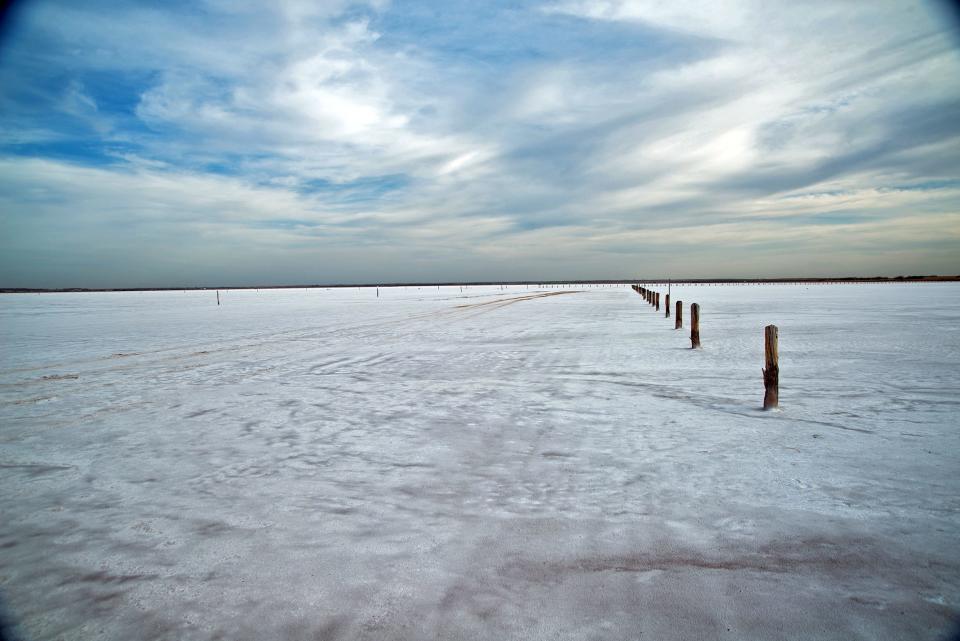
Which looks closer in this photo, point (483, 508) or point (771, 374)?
point (483, 508)

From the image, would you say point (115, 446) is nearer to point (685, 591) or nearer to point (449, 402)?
point (449, 402)

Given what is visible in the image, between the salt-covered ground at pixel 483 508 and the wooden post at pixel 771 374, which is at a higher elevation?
the wooden post at pixel 771 374

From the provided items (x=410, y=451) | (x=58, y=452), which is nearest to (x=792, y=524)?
(x=410, y=451)

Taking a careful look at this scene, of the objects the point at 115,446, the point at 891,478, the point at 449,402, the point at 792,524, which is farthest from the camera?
the point at 449,402

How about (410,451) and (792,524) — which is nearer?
(792,524)

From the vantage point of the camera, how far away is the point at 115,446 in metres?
6.59

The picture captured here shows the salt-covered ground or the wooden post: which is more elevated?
the wooden post

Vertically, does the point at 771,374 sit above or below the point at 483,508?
above

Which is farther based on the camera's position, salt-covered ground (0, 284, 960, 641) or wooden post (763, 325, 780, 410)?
wooden post (763, 325, 780, 410)

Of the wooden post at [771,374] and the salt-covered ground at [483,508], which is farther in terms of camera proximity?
the wooden post at [771,374]

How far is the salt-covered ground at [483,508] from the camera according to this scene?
10.6 ft

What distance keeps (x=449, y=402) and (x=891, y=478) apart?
5703 mm

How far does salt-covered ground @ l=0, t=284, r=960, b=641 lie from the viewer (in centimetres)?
322

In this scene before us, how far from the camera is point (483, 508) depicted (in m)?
4.64
